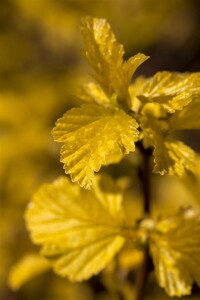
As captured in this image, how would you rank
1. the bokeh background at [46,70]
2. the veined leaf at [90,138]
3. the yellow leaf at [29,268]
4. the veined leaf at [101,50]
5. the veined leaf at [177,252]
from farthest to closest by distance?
the bokeh background at [46,70] < the yellow leaf at [29,268] < the veined leaf at [177,252] < the veined leaf at [101,50] < the veined leaf at [90,138]

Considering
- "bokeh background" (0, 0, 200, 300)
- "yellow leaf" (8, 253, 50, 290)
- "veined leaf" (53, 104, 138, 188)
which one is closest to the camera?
"veined leaf" (53, 104, 138, 188)

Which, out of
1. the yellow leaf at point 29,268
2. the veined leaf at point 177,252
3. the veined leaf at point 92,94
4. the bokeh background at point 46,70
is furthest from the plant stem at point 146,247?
the bokeh background at point 46,70

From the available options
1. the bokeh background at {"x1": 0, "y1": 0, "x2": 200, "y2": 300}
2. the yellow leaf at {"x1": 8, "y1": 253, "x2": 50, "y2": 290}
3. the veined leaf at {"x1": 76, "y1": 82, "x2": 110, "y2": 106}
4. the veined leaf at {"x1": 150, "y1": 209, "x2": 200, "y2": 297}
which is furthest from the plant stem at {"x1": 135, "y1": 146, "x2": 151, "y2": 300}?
the bokeh background at {"x1": 0, "y1": 0, "x2": 200, "y2": 300}

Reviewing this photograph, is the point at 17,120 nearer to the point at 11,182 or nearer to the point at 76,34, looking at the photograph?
the point at 11,182

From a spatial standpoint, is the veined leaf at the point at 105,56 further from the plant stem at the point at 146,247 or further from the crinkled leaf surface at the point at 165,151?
the plant stem at the point at 146,247

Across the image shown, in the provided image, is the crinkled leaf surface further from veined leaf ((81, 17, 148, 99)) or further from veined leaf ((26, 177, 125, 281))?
veined leaf ((26, 177, 125, 281))

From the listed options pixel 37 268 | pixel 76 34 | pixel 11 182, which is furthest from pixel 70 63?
pixel 37 268

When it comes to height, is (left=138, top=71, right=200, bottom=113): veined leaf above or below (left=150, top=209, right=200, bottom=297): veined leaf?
above

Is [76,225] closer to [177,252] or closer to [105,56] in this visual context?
[177,252]
